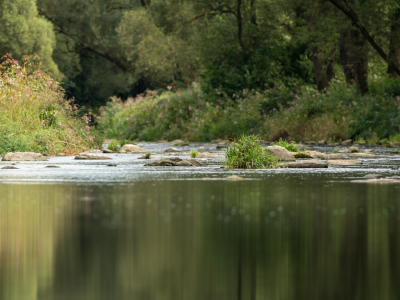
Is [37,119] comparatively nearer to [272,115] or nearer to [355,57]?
[272,115]

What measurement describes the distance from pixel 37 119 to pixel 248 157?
7.84 meters

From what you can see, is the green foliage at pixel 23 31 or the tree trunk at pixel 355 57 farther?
the green foliage at pixel 23 31

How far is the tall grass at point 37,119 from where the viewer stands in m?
17.4

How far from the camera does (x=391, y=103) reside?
24547mm

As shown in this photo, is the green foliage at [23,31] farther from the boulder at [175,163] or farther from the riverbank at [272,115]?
the boulder at [175,163]

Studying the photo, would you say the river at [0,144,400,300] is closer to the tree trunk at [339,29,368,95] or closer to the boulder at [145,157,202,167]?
the boulder at [145,157,202,167]

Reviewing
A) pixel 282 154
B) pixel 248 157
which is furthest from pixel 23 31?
pixel 248 157

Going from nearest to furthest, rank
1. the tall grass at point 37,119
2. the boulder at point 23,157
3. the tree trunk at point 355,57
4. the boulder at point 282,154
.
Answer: the boulder at point 282,154, the boulder at point 23,157, the tall grass at point 37,119, the tree trunk at point 355,57

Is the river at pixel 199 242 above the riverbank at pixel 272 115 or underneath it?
underneath

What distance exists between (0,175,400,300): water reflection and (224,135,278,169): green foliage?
15.7 ft

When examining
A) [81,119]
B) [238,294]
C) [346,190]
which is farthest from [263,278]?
[81,119]

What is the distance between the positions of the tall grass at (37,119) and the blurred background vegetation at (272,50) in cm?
731

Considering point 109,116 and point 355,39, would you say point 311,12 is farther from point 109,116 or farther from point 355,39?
point 109,116

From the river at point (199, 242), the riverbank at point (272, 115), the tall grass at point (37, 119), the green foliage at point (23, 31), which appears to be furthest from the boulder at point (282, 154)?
the green foliage at point (23, 31)
